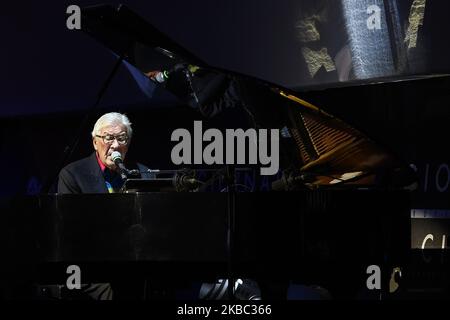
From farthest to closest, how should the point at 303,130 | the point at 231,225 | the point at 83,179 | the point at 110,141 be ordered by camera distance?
the point at 110,141 < the point at 83,179 < the point at 303,130 < the point at 231,225

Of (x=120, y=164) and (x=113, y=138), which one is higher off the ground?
(x=113, y=138)

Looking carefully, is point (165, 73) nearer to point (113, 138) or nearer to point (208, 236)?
point (113, 138)

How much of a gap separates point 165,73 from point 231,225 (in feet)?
3.60

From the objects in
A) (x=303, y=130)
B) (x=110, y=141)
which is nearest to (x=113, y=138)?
(x=110, y=141)

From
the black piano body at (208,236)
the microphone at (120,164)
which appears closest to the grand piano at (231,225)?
the black piano body at (208,236)

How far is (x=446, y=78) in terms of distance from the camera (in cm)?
497

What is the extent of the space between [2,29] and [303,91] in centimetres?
324

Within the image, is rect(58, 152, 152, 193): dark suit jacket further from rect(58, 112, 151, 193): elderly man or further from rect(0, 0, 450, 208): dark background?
rect(0, 0, 450, 208): dark background

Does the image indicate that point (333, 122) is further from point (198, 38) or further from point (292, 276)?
point (198, 38)

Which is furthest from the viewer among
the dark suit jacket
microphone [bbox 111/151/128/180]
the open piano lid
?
the dark suit jacket

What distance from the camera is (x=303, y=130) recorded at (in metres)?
4.30

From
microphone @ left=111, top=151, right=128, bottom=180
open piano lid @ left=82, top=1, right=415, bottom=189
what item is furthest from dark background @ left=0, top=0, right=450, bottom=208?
microphone @ left=111, top=151, right=128, bottom=180

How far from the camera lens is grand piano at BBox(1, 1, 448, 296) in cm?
376

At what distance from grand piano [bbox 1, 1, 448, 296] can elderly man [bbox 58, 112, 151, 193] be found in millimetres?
706
